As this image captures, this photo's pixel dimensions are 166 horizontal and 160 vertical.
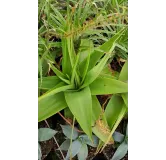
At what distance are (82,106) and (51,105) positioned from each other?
6 centimetres

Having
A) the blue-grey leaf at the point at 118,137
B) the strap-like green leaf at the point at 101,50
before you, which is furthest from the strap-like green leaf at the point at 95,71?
the blue-grey leaf at the point at 118,137

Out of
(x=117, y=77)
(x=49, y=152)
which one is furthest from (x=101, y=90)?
(x=49, y=152)

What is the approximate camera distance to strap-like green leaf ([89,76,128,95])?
2.63 ft

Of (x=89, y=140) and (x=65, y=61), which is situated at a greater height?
(x=65, y=61)

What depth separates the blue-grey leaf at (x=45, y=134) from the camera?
0.80 meters

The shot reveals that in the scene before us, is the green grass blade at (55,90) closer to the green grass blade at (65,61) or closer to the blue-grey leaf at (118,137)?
the green grass blade at (65,61)

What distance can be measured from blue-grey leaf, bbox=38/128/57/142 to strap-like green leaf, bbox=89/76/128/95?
0.11m

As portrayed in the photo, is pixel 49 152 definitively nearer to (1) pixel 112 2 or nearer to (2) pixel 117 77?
(2) pixel 117 77

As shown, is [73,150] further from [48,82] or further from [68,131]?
[48,82]

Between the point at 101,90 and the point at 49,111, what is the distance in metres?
0.11

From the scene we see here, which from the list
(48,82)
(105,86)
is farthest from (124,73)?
(48,82)

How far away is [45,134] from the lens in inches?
31.7

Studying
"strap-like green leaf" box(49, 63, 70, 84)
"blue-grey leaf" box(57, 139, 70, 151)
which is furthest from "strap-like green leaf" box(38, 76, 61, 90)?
"blue-grey leaf" box(57, 139, 70, 151)
